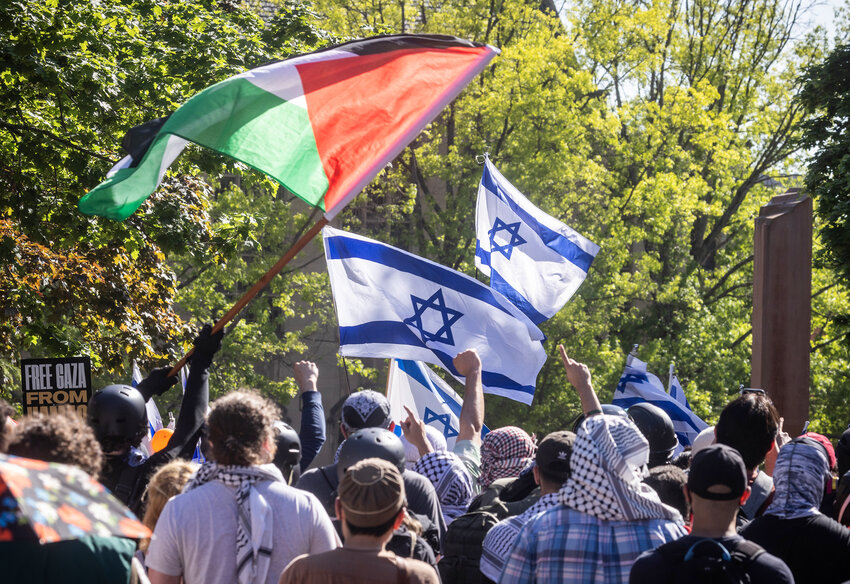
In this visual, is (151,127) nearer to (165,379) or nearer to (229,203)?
(165,379)

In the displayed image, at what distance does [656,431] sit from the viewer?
5.56m

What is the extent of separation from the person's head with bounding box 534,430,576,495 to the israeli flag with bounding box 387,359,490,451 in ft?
16.9

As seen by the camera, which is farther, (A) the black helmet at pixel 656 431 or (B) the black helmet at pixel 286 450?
(A) the black helmet at pixel 656 431

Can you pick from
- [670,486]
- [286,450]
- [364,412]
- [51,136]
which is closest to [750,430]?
[670,486]

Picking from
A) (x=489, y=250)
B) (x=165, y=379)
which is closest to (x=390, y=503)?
(x=165, y=379)

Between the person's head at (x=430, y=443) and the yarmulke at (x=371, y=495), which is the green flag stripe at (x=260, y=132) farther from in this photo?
the yarmulke at (x=371, y=495)

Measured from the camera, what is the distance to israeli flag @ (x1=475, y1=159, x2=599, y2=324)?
10242mm

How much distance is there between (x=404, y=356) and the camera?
8.46 meters

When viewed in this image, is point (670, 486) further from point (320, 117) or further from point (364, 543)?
point (320, 117)

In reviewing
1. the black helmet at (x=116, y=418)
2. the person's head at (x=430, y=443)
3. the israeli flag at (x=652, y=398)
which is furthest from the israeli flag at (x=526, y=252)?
the black helmet at (x=116, y=418)

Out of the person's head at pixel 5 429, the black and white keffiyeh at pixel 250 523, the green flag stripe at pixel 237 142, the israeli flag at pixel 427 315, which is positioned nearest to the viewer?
the person's head at pixel 5 429

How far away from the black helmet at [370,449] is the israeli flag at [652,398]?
5.30 meters

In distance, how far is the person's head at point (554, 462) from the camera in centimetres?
409

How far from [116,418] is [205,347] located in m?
0.55
